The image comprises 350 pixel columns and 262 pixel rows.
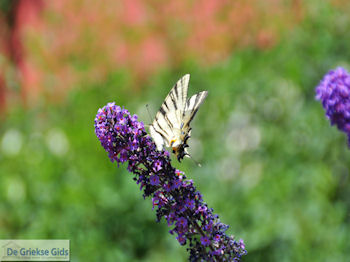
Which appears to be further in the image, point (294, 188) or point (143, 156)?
point (294, 188)

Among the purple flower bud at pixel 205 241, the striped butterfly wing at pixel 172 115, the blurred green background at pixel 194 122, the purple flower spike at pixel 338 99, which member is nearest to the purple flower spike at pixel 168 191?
the purple flower bud at pixel 205 241

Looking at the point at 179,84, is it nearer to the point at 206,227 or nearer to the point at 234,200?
the point at 206,227

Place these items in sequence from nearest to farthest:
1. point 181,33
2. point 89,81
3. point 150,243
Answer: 1. point 150,243
2. point 89,81
3. point 181,33

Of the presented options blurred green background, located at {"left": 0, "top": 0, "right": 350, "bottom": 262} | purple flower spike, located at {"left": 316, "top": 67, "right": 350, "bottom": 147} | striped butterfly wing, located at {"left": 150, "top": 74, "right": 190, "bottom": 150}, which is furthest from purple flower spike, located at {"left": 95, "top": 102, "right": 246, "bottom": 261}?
blurred green background, located at {"left": 0, "top": 0, "right": 350, "bottom": 262}

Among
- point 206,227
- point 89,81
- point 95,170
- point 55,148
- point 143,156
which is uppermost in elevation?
point 89,81

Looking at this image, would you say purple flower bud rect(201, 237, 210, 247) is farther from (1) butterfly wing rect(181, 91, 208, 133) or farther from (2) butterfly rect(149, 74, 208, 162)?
(1) butterfly wing rect(181, 91, 208, 133)

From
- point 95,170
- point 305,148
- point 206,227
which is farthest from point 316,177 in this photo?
point 206,227
